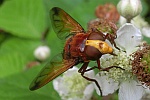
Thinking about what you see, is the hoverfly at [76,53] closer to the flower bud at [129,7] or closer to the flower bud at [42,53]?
the flower bud at [129,7]

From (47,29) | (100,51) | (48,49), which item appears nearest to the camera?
(100,51)

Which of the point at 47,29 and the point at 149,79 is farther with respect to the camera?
the point at 47,29

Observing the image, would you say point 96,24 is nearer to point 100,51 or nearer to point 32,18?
point 100,51

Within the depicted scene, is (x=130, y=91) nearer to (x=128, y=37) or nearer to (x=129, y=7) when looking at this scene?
(x=128, y=37)

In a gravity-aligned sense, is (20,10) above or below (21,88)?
above

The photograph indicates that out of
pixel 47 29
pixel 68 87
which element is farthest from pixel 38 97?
pixel 47 29

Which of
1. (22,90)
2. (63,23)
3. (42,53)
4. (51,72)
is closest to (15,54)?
(42,53)
